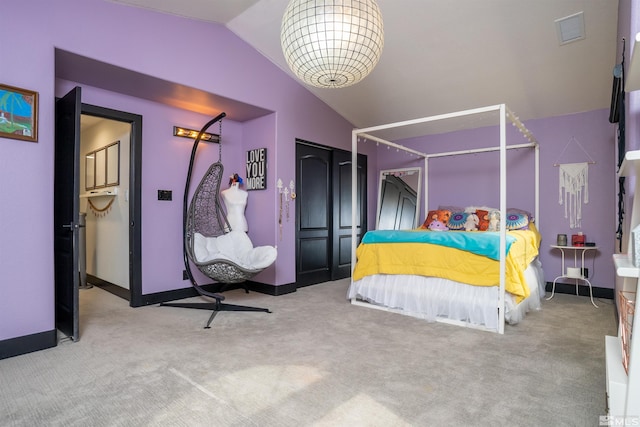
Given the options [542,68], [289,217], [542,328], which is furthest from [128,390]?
[542,68]

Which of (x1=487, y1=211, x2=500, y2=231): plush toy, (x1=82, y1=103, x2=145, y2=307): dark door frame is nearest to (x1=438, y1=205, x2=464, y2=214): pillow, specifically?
(x1=487, y1=211, x2=500, y2=231): plush toy

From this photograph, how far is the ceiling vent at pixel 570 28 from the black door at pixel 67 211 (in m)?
4.01

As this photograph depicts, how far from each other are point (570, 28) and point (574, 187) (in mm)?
1954

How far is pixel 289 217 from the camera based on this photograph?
4.50 metres

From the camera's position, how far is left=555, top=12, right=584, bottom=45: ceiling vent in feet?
10.1

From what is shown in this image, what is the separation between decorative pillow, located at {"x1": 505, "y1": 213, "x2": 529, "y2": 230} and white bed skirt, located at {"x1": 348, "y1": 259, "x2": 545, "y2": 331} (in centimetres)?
51

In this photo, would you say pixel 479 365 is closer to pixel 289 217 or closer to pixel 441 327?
pixel 441 327

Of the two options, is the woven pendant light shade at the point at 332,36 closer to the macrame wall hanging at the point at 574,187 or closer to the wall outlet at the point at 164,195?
the wall outlet at the point at 164,195

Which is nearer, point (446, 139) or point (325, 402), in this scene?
point (325, 402)

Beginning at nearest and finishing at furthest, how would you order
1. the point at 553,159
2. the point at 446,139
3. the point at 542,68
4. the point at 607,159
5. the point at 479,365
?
Answer: the point at 479,365, the point at 542,68, the point at 607,159, the point at 553,159, the point at 446,139

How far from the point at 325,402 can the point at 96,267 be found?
4234 millimetres

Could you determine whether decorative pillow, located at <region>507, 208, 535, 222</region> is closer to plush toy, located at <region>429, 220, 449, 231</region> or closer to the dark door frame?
plush toy, located at <region>429, 220, 449, 231</region>

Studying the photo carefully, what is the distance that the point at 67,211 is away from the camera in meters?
2.72

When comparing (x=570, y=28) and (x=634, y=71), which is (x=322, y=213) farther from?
(x=634, y=71)
